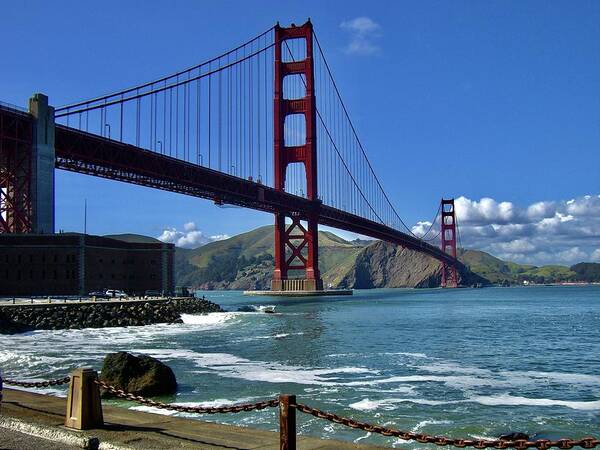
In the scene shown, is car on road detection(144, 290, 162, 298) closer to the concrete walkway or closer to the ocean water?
the ocean water

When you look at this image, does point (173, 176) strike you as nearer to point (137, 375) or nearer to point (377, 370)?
point (377, 370)

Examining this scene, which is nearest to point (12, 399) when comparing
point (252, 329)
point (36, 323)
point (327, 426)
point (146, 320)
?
point (327, 426)

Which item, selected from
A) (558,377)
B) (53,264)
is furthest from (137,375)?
(53,264)

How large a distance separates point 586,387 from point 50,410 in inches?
544

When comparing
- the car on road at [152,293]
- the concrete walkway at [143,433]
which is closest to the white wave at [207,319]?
the car on road at [152,293]

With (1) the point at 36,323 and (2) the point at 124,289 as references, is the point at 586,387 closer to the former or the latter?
(1) the point at 36,323

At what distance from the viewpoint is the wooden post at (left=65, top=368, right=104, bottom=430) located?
315 inches

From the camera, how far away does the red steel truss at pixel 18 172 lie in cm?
4825

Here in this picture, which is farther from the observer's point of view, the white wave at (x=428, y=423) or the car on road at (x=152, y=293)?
the car on road at (x=152, y=293)

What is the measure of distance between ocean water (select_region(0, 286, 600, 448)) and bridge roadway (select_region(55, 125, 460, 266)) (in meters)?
23.9

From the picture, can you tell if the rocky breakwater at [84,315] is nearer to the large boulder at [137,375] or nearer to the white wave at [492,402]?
the large boulder at [137,375]

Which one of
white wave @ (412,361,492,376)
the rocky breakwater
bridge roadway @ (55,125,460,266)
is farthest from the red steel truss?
white wave @ (412,361,492,376)

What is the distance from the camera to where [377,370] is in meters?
20.4

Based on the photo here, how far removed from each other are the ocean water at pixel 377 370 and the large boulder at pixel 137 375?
25.3 inches
